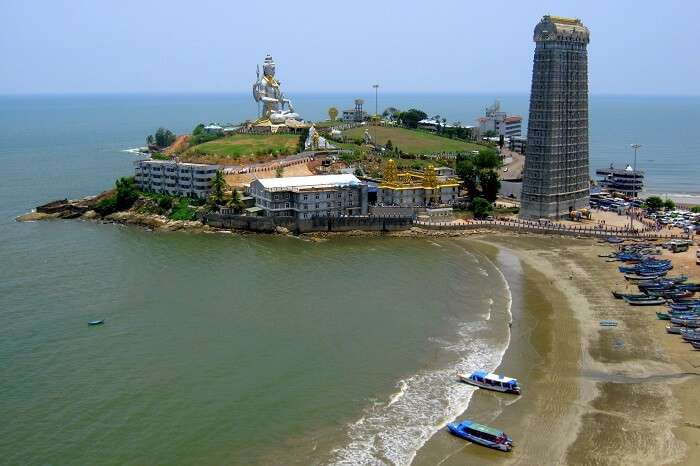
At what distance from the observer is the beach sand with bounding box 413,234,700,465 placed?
110ft

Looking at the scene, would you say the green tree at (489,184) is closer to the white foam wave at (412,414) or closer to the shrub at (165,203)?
the shrub at (165,203)

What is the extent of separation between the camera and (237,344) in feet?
151

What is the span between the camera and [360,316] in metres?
51.2

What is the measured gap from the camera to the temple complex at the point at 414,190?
8612 centimetres

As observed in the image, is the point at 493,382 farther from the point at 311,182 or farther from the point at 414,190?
the point at 311,182

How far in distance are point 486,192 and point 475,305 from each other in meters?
40.3

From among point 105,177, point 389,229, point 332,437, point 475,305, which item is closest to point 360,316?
point 475,305

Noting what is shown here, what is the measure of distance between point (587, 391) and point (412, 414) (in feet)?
34.5

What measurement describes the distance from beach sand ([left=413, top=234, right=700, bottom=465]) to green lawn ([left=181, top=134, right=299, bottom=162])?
56.3 meters

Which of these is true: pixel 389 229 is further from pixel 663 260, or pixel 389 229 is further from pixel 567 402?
pixel 567 402

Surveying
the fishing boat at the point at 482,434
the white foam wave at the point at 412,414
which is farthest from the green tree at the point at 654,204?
the fishing boat at the point at 482,434

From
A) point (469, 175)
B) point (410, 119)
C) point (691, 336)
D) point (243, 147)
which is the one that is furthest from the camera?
point (410, 119)

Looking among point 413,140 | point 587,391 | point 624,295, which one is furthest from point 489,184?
point 587,391

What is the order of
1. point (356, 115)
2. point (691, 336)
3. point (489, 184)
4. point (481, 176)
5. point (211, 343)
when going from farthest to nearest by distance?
point (356, 115) < point (481, 176) < point (489, 184) < point (211, 343) < point (691, 336)
